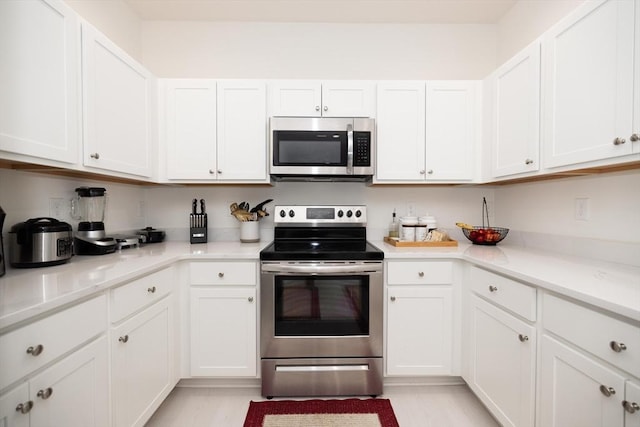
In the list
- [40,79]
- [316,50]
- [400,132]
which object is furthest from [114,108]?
[400,132]

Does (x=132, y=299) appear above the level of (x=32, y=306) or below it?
below

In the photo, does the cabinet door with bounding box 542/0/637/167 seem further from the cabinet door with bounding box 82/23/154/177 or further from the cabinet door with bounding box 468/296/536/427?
the cabinet door with bounding box 82/23/154/177

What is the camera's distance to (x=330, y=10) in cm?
221

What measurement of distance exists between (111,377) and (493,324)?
1.87m

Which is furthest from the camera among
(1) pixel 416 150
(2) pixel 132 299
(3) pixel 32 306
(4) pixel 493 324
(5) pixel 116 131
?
(1) pixel 416 150

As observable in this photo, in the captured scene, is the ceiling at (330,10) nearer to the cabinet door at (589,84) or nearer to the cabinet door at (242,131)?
the cabinet door at (242,131)

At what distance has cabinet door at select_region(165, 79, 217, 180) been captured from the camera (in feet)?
6.68

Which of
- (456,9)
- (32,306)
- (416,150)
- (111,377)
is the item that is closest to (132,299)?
(111,377)

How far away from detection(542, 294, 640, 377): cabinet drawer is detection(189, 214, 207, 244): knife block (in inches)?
86.2

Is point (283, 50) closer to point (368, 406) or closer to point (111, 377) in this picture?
point (111, 377)

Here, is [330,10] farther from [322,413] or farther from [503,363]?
[322,413]

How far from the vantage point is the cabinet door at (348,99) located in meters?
2.06

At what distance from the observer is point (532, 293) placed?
3.95 ft

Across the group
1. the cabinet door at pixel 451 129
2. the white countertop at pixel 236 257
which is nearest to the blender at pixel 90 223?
the white countertop at pixel 236 257
